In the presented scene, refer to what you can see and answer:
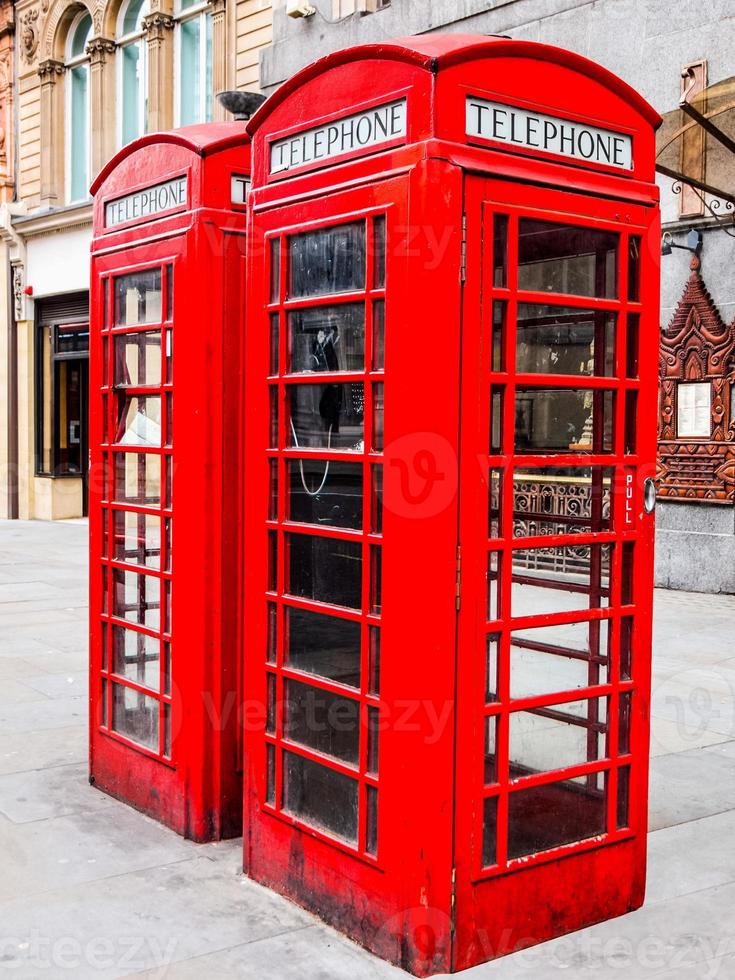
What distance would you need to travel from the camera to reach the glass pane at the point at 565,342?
3.60 meters

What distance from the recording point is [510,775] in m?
3.62

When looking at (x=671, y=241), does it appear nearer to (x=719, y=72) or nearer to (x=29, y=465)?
(x=719, y=72)

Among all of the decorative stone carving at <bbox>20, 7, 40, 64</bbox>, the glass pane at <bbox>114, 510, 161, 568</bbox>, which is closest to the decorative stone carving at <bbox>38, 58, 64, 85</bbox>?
the decorative stone carving at <bbox>20, 7, 40, 64</bbox>

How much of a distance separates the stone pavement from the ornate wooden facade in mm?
4608

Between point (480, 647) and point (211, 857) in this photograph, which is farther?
point (211, 857)

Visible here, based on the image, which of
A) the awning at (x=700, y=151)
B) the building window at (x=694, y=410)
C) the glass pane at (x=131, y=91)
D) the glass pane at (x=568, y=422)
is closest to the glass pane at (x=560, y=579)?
the glass pane at (x=568, y=422)

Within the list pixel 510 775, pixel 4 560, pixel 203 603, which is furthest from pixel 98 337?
pixel 4 560

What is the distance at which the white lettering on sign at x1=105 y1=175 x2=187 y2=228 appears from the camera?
447 cm

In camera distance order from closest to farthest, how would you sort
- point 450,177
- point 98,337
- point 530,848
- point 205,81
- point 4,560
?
point 450,177 → point 530,848 → point 98,337 → point 4,560 → point 205,81

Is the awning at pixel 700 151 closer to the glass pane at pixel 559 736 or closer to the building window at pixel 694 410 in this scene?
the building window at pixel 694 410

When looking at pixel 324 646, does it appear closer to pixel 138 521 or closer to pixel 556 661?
pixel 556 661

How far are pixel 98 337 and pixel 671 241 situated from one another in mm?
7621

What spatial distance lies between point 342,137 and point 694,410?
8227 mm

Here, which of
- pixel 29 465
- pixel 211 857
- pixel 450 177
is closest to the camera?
pixel 450 177
